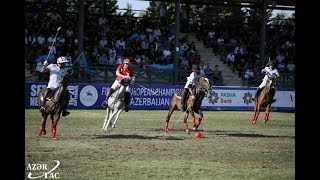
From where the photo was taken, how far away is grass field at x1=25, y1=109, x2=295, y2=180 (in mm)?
11961

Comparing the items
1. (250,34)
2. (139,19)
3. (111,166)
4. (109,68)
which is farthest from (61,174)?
(250,34)

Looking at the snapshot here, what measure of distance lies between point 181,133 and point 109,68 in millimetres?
14146

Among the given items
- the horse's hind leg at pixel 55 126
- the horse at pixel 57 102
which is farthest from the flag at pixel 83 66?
the horse's hind leg at pixel 55 126

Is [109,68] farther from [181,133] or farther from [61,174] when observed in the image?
[61,174]

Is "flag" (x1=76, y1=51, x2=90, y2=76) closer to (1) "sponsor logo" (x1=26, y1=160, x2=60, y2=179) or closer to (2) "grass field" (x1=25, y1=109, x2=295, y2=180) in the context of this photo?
(2) "grass field" (x1=25, y1=109, x2=295, y2=180)

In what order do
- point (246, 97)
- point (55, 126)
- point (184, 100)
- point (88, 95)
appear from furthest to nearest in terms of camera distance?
point (246, 97), point (88, 95), point (184, 100), point (55, 126)

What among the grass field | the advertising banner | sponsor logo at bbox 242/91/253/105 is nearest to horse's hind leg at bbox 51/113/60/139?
the grass field

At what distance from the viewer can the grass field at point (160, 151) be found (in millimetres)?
11961

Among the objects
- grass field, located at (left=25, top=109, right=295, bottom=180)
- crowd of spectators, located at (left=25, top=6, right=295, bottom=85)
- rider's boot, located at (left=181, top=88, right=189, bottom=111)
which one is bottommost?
grass field, located at (left=25, top=109, right=295, bottom=180)

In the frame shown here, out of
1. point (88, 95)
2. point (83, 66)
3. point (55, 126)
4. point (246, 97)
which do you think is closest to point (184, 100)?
point (55, 126)

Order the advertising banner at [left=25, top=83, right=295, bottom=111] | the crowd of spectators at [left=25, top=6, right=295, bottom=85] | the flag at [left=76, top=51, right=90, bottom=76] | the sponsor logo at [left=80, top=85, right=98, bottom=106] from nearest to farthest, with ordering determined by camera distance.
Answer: the advertising banner at [left=25, top=83, right=295, bottom=111] → the sponsor logo at [left=80, top=85, right=98, bottom=106] → the flag at [left=76, top=51, right=90, bottom=76] → the crowd of spectators at [left=25, top=6, right=295, bottom=85]

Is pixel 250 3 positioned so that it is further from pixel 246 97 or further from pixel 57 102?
pixel 57 102

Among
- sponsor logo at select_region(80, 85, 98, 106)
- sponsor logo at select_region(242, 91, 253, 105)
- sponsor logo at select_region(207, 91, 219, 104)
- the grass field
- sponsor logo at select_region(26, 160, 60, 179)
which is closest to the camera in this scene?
sponsor logo at select_region(26, 160, 60, 179)

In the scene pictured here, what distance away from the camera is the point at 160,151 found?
15367 mm
